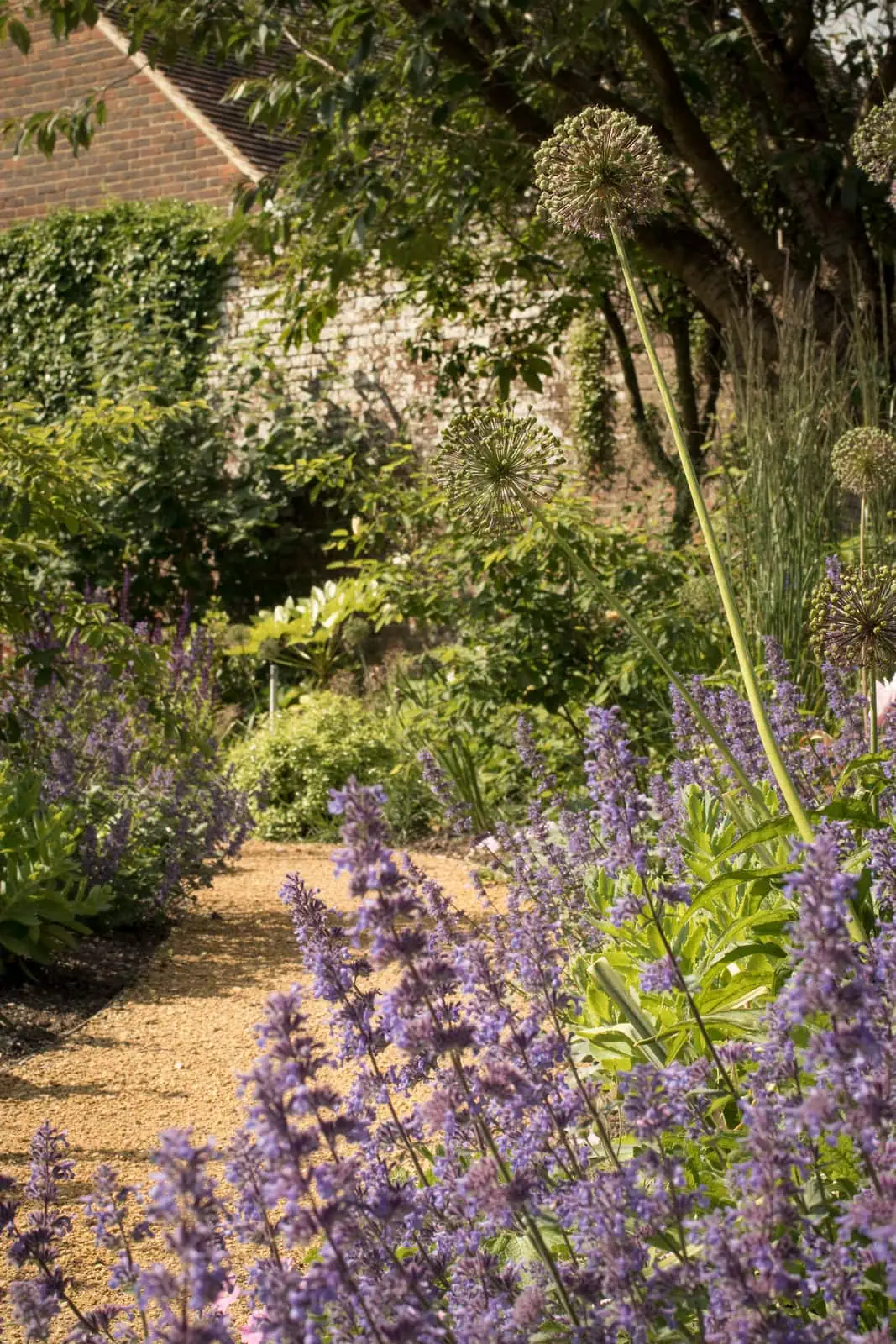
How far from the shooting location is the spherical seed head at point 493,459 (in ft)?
7.98

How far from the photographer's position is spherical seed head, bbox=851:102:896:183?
351 centimetres

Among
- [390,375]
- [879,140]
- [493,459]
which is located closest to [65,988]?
[493,459]

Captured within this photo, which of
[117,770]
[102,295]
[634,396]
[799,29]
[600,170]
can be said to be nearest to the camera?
[600,170]

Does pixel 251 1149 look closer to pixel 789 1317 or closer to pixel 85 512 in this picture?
pixel 789 1317

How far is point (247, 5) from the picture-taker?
20.9ft

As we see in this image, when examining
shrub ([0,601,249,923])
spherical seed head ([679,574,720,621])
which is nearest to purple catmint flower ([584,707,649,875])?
shrub ([0,601,249,923])

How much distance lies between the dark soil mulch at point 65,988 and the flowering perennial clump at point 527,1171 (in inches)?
89.5

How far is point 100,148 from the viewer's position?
556 inches

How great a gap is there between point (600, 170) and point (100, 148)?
43.3 feet

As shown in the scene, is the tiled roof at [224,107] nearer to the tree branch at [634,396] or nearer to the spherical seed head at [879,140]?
the tree branch at [634,396]

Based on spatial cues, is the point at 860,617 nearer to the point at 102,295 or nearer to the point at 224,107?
the point at 102,295

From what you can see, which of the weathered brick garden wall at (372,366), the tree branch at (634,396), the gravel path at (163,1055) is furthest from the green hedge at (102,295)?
the gravel path at (163,1055)

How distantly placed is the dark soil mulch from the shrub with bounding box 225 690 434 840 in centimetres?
216

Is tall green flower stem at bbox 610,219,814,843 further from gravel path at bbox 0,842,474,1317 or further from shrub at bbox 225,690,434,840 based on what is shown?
shrub at bbox 225,690,434,840
